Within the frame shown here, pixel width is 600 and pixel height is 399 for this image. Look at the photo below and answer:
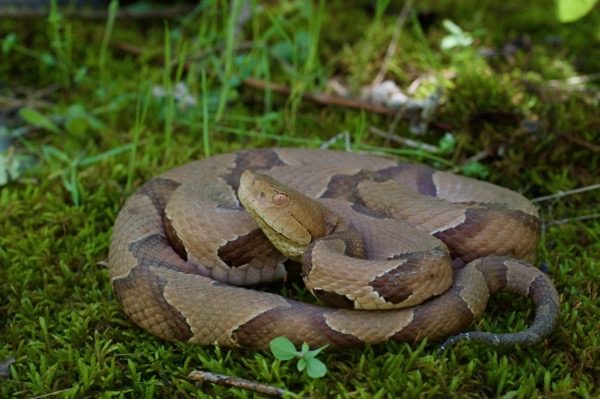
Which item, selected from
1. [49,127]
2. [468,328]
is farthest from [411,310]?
[49,127]

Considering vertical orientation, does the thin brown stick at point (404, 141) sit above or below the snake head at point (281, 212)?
below

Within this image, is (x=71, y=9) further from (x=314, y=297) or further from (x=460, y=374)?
(x=460, y=374)

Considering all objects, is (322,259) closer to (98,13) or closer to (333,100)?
(333,100)

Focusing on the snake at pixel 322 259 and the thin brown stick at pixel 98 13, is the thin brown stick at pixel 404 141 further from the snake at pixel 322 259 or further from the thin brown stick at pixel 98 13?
the thin brown stick at pixel 98 13

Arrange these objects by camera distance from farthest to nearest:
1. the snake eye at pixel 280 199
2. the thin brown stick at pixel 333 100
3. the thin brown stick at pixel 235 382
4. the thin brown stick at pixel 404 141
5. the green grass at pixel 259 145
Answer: the thin brown stick at pixel 333 100 < the thin brown stick at pixel 404 141 < the snake eye at pixel 280 199 < the green grass at pixel 259 145 < the thin brown stick at pixel 235 382

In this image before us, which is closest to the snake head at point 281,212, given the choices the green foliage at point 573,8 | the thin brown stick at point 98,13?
the green foliage at point 573,8

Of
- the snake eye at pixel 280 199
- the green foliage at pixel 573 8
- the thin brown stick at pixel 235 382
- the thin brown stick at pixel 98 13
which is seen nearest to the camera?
the thin brown stick at pixel 235 382

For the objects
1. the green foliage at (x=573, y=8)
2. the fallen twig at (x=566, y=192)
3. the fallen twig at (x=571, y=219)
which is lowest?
the fallen twig at (x=571, y=219)

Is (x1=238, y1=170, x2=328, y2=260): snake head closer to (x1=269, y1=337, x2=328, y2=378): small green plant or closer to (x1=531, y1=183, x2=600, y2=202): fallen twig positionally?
(x1=269, y1=337, x2=328, y2=378): small green plant
